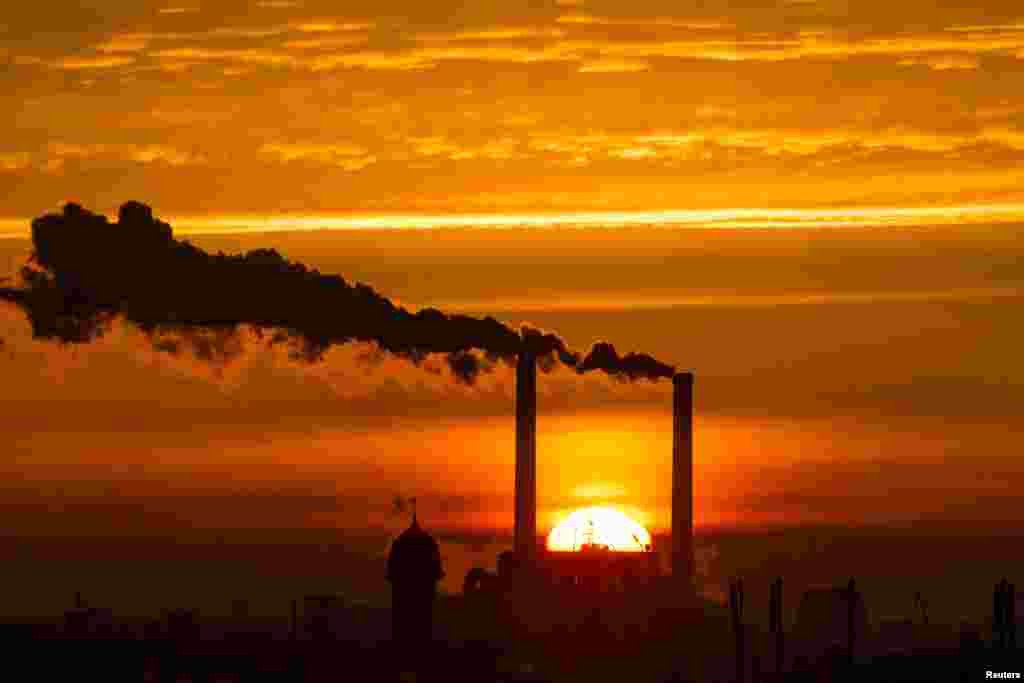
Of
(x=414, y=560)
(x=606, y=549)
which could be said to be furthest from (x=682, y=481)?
(x=414, y=560)

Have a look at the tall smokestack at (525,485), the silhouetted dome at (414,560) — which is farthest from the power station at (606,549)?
the silhouetted dome at (414,560)

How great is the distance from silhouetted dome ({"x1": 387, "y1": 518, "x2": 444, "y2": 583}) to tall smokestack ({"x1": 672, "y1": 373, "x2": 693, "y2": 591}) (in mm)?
17309

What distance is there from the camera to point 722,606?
96.9 metres

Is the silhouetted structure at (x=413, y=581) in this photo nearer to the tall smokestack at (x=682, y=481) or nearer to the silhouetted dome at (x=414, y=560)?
the silhouetted dome at (x=414, y=560)

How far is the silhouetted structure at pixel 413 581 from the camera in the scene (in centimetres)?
7662

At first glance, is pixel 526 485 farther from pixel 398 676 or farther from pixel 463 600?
pixel 398 676

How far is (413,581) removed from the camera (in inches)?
3051

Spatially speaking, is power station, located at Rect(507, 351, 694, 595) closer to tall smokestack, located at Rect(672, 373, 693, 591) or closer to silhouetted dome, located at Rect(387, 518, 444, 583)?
tall smokestack, located at Rect(672, 373, 693, 591)

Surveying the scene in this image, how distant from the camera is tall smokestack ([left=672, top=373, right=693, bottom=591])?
9350cm

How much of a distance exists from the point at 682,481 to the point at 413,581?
63.2ft

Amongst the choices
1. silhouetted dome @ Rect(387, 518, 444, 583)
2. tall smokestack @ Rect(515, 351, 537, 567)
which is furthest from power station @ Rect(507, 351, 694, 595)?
silhouetted dome @ Rect(387, 518, 444, 583)

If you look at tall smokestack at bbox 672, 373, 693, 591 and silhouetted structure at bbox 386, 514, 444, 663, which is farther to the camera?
tall smokestack at bbox 672, 373, 693, 591

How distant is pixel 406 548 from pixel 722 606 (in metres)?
22.0

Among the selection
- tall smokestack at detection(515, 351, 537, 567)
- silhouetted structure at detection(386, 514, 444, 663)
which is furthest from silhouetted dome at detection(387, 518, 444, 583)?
tall smokestack at detection(515, 351, 537, 567)
